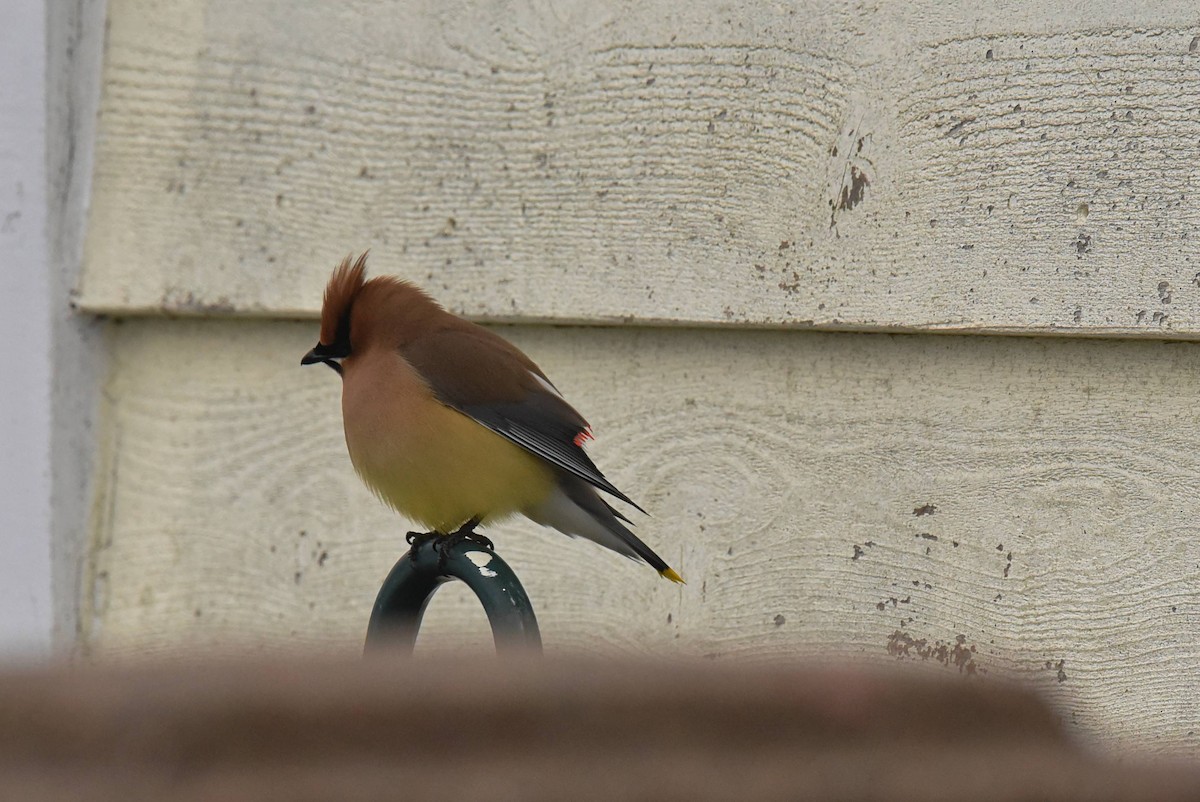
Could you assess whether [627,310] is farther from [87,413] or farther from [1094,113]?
[87,413]

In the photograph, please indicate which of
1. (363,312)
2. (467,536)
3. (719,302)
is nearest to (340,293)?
(363,312)

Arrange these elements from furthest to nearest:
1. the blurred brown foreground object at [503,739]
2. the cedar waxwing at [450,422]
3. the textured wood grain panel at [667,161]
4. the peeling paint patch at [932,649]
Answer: the cedar waxwing at [450,422] < the peeling paint patch at [932,649] < the textured wood grain panel at [667,161] < the blurred brown foreground object at [503,739]

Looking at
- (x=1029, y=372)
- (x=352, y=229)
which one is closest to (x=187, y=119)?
(x=352, y=229)

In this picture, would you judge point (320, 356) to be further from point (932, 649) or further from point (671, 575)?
point (932, 649)

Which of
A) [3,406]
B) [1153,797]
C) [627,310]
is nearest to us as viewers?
[1153,797]

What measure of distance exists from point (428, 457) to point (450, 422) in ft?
0.26

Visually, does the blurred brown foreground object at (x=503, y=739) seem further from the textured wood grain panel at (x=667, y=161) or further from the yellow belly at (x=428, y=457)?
the yellow belly at (x=428, y=457)

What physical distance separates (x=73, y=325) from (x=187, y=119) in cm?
38

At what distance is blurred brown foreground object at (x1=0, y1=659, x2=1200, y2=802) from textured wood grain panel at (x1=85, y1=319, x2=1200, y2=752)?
4.98 feet

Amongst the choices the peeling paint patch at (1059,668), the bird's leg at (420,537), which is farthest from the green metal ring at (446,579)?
the peeling paint patch at (1059,668)

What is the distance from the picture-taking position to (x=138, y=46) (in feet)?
7.28

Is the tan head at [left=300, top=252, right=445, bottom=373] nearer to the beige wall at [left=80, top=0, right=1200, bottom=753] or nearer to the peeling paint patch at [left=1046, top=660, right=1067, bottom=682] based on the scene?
the beige wall at [left=80, top=0, right=1200, bottom=753]

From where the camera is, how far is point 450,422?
228cm

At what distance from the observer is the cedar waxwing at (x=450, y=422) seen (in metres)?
2.08
